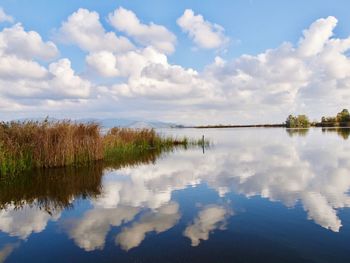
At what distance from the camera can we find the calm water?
20.8 feet

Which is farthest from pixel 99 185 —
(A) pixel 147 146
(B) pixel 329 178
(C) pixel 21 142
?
(A) pixel 147 146

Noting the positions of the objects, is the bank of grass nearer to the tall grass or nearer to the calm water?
the tall grass

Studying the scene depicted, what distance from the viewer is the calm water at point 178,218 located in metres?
6.34

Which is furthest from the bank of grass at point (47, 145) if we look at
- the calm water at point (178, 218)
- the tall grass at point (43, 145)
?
the calm water at point (178, 218)

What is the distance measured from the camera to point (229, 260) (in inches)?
232

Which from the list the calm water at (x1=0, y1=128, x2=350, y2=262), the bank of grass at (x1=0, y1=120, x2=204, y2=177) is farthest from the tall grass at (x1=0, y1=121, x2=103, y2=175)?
the calm water at (x1=0, y1=128, x2=350, y2=262)

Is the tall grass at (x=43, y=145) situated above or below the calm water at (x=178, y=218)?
above

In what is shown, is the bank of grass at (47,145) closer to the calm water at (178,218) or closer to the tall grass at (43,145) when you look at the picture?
the tall grass at (43,145)

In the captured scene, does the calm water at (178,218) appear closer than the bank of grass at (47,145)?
Yes

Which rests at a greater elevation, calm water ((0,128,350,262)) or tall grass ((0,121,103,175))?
tall grass ((0,121,103,175))

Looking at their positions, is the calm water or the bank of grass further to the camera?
the bank of grass

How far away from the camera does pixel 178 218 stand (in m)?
8.73

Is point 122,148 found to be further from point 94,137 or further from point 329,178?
point 329,178

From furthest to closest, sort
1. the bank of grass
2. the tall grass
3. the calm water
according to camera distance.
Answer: the bank of grass → the tall grass → the calm water
